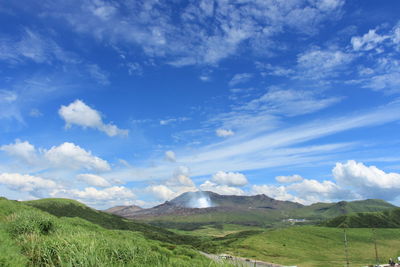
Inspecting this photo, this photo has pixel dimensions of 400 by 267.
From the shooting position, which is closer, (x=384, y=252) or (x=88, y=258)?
(x=88, y=258)

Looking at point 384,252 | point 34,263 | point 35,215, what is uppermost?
point 35,215

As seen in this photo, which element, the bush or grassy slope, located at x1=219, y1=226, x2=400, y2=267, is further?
grassy slope, located at x1=219, y1=226, x2=400, y2=267

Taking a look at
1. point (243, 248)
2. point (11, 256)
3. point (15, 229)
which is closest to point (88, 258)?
point (11, 256)

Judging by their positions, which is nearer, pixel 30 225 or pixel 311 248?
pixel 30 225

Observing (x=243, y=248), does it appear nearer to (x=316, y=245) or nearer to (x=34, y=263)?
(x=316, y=245)

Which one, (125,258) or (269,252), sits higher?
(125,258)

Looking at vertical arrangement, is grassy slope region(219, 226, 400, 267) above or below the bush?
below

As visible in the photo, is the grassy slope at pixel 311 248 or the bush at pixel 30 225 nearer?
the bush at pixel 30 225

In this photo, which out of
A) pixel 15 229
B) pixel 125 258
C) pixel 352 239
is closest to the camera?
pixel 125 258

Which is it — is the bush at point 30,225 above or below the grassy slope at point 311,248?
above

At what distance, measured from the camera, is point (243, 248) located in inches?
6654

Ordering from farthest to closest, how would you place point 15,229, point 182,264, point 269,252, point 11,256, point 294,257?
point 269,252, point 294,257, point 15,229, point 11,256, point 182,264

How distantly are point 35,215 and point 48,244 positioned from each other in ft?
56.8

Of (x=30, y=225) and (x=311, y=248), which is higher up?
(x=30, y=225)
